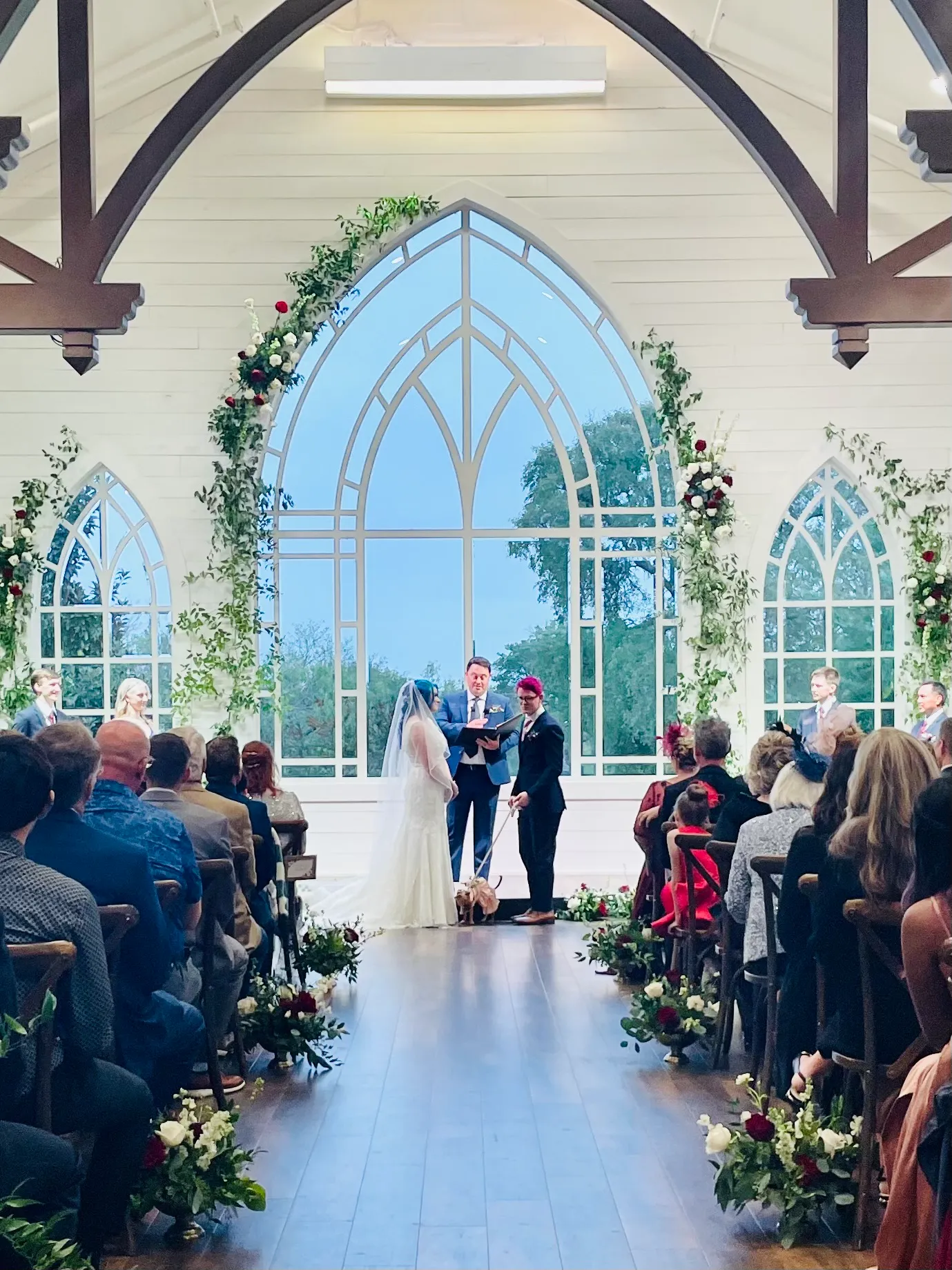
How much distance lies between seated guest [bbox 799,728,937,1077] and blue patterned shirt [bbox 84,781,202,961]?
5.59 ft

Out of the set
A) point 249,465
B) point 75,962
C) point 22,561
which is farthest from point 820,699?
point 75,962

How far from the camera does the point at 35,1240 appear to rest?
285cm

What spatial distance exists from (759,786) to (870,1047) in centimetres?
172

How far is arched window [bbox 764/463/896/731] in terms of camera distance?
35.6 feet

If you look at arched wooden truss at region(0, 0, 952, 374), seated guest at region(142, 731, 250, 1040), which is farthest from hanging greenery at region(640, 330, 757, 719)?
seated guest at region(142, 731, 250, 1040)

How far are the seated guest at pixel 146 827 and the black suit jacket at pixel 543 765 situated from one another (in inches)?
174

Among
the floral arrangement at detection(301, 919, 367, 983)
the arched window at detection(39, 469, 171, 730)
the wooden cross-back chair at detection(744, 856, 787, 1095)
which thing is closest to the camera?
the wooden cross-back chair at detection(744, 856, 787, 1095)

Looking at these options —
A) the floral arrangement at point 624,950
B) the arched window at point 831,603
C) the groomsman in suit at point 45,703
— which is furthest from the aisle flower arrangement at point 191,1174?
the arched window at point 831,603

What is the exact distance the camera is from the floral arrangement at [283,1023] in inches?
208

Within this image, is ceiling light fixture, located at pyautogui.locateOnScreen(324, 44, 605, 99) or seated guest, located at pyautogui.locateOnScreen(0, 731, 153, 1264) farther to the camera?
ceiling light fixture, located at pyautogui.locateOnScreen(324, 44, 605, 99)

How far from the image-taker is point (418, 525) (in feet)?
36.3

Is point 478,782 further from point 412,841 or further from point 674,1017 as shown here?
point 674,1017

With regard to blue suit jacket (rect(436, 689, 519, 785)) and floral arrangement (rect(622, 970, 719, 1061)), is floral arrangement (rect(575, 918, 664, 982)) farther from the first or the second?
blue suit jacket (rect(436, 689, 519, 785))

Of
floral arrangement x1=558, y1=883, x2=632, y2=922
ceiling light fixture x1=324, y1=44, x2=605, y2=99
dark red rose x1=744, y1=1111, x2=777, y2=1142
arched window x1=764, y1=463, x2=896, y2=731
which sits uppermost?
ceiling light fixture x1=324, y1=44, x2=605, y2=99
